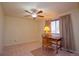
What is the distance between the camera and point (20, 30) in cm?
192

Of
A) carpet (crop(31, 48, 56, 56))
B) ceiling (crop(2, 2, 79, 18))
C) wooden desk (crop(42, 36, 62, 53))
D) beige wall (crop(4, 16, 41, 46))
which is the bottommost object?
carpet (crop(31, 48, 56, 56))

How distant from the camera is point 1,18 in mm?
1796

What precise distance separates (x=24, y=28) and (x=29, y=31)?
131 mm

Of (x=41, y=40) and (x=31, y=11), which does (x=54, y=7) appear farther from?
(x=41, y=40)

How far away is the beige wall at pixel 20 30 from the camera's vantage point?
1.82 meters

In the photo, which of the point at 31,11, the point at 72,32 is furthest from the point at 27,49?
the point at 72,32

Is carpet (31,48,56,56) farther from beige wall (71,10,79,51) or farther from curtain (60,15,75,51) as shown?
beige wall (71,10,79,51)

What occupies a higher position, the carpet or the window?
the window

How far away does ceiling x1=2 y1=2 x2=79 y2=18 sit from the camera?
1802mm

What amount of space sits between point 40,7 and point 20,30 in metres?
0.66

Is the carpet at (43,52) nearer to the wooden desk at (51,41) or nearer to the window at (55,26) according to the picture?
the wooden desk at (51,41)

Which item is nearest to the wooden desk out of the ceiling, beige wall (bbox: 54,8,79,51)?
beige wall (bbox: 54,8,79,51)

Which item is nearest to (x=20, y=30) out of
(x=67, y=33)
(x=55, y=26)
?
(x=55, y=26)

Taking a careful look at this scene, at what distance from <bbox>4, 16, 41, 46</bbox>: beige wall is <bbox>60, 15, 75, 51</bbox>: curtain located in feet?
1.71
